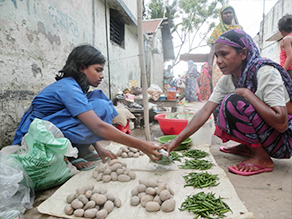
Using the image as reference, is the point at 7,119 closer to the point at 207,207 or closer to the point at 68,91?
the point at 68,91

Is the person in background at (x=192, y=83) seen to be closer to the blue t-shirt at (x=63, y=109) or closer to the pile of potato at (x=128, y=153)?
the pile of potato at (x=128, y=153)

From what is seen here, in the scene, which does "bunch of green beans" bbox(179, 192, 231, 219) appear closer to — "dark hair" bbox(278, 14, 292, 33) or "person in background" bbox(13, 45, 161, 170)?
"person in background" bbox(13, 45, 161, 170)

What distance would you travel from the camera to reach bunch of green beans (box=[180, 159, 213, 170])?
215 centimetres

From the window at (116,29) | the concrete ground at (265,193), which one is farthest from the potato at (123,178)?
the window at (116,29)

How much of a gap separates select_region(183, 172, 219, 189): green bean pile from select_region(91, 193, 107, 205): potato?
0.79 m

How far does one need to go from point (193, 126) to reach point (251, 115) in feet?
2.14

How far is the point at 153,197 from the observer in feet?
5.15

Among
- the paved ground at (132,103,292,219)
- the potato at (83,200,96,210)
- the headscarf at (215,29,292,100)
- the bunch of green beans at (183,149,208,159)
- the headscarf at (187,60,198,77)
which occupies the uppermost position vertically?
the headscarf at (187,60,198,77)

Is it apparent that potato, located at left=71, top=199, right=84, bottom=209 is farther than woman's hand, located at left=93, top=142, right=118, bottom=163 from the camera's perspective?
No

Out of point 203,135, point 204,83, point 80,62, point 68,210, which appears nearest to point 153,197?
point 68,210

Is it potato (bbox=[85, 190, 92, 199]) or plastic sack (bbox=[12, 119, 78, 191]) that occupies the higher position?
plastic sack (bbox=[12, 119, 78, 191])

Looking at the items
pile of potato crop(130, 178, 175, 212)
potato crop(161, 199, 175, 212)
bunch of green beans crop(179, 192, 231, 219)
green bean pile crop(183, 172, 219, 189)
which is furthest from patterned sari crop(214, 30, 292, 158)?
potato crop(161, 199, 175, 212)

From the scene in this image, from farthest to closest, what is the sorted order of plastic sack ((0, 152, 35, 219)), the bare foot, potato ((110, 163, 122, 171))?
the bare foot < potato ((110, 163, 122, 171)) < plastic sack ((0, 152, 35, 219))

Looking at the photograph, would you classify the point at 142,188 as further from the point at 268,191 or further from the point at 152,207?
the point at 268,191
